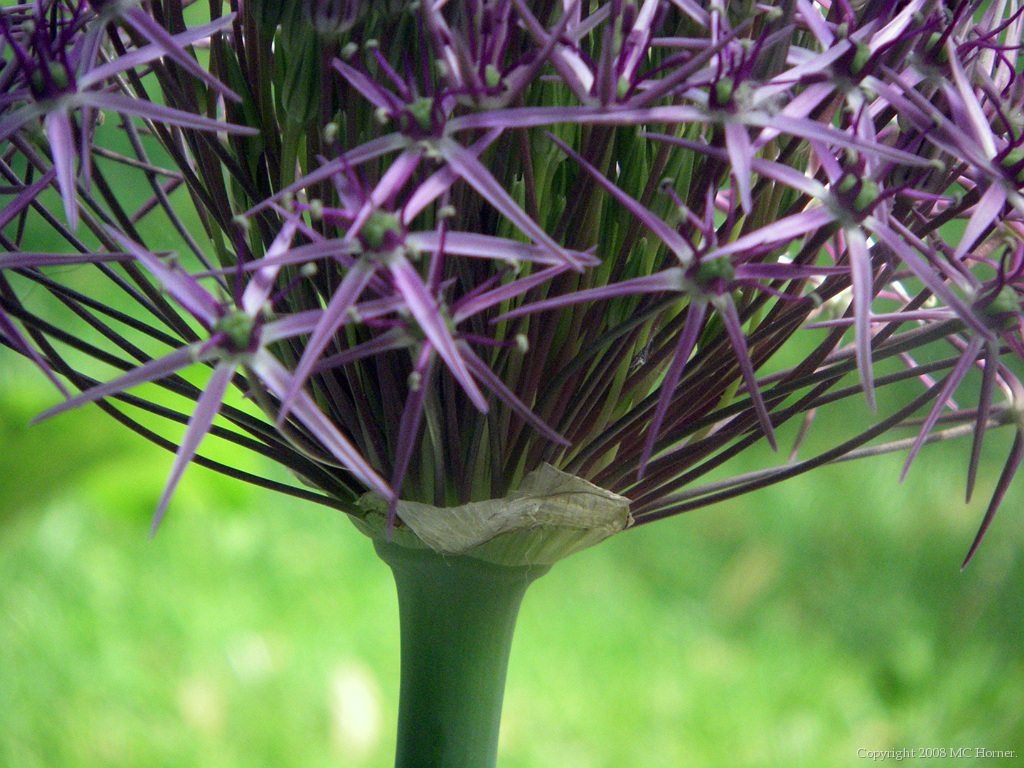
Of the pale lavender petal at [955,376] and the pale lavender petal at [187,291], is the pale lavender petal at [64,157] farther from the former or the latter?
the pale lavender petal at [955,376]

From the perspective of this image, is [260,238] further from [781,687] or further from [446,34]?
[781,687]

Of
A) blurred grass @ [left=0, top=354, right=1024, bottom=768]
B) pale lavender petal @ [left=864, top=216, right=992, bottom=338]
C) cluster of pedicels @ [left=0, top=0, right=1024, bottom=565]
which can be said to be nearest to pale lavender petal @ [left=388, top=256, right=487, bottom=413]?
cluster of pedicels @ [left=0, top=0, right=1024, bottom=565]

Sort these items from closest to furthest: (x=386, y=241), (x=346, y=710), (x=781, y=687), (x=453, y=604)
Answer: (x=386, y=241) < (x=453, y=604) < (x=346, y=710) < (x=781, y=687)

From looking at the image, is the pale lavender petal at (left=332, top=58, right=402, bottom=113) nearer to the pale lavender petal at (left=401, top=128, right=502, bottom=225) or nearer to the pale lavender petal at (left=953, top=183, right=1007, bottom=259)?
the pale lavender petal at (left=401, top=128, right=502, bottom=225)

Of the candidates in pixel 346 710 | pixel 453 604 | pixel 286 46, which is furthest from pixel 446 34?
pixel 346 710

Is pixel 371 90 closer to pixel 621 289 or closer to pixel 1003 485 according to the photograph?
pixel 621 289

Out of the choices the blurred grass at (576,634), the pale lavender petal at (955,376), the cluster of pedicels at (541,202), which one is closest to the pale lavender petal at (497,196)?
the cluster of pedicels at (541,202)

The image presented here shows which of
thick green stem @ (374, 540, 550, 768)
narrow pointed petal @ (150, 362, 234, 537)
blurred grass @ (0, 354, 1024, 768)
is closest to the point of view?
narrow pointed petal @ (150, 362, 234, 537)
